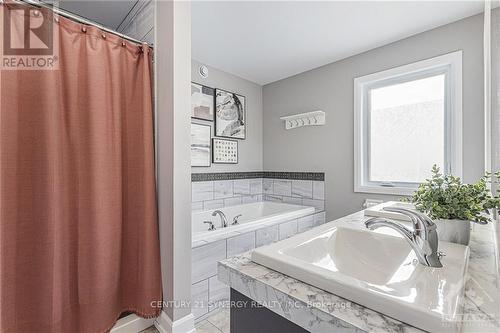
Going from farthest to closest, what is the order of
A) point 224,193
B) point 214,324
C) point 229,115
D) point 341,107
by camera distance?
1. point 229,115
2. point 224,193
3. point 341,107
4. point 214,324

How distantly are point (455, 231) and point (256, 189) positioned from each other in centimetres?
289

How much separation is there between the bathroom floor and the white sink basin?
1.22m

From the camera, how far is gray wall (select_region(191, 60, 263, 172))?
3.14 metres

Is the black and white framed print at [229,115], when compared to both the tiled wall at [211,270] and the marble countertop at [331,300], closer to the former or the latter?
the tiled wall at [211,270]

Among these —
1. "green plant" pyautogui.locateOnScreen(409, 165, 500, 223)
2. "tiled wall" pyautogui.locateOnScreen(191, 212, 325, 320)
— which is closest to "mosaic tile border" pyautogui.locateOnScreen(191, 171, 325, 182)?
"tiled wall" pyautogui.locateOnScreen(191, 212, 325, 320)

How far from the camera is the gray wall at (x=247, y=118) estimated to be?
3137 millimetres

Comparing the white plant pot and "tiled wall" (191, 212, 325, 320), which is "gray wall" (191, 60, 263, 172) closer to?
"tiled wall" (191, 212, 325, 320)

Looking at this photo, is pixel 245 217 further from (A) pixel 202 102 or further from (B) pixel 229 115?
(A) pixel 202 102

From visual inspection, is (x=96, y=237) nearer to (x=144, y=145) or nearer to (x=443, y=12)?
(x=144, y=145)

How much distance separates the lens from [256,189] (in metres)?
3.68

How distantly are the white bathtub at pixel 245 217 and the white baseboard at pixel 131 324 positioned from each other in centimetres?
64

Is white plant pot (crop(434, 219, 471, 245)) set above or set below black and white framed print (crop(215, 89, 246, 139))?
below

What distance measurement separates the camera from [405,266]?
734 mm

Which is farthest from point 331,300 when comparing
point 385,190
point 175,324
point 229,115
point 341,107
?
point 229,115
